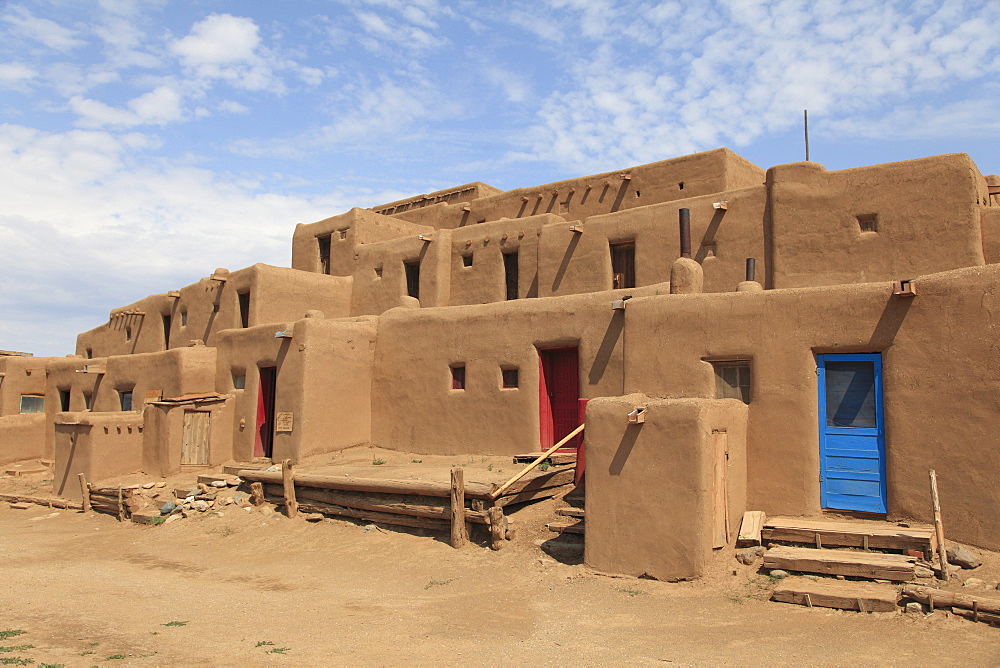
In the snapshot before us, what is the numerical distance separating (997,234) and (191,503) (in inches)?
587

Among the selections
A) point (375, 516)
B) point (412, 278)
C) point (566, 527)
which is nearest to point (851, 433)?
point (566, 527)

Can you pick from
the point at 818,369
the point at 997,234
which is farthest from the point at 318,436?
the point at 997,234

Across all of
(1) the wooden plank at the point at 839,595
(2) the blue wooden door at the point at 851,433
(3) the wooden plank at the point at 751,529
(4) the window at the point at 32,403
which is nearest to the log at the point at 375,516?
(3) the wooden plank at the point at 751,529

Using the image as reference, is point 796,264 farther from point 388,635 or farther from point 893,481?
point 388,635

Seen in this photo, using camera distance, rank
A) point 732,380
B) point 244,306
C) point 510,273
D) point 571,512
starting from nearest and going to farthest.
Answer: point 732,380, point 571,512, point 510,273, point 244,306

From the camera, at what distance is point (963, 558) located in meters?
8.36

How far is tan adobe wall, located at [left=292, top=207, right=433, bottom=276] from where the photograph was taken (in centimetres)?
2331

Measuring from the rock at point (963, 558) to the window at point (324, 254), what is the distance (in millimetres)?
19299

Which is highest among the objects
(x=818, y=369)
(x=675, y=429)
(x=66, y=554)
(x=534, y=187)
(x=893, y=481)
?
(x=534, y=187)

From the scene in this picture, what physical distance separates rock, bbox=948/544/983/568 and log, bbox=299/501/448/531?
21.9 ft

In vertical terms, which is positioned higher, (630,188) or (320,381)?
(630,188)

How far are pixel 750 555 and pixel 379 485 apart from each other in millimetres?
6007

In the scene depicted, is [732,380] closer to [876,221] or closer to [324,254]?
[876,221]

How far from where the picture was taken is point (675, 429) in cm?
918
